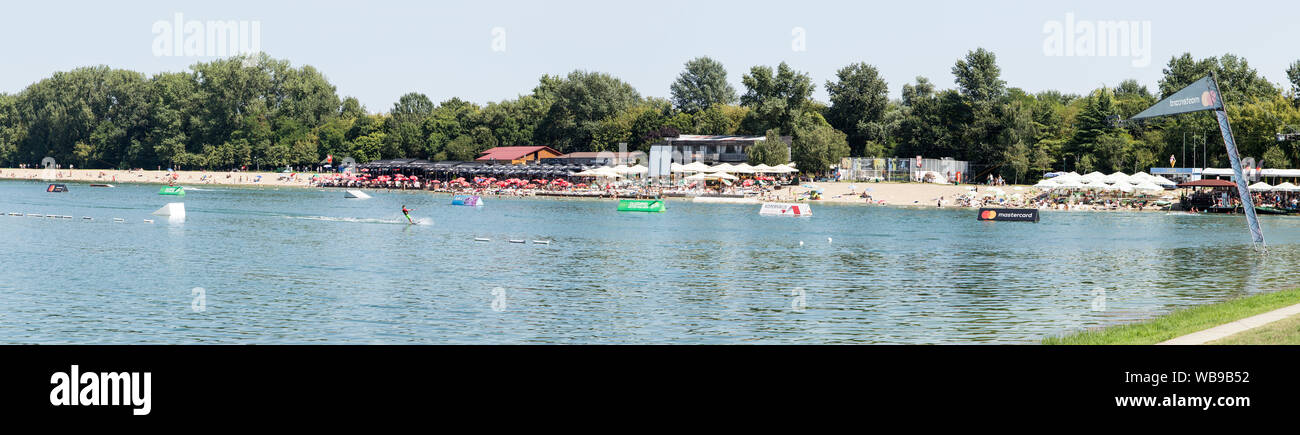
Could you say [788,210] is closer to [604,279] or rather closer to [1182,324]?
[604,279]

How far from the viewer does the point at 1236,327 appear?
1905 centimetres

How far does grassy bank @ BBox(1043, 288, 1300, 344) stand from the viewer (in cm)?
2017

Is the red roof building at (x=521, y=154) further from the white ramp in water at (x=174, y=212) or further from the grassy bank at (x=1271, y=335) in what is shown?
the grassy bank at (x=1271, y=335)

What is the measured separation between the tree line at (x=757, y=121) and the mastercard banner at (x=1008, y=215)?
26.6m

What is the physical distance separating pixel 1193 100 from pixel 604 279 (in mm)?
19542

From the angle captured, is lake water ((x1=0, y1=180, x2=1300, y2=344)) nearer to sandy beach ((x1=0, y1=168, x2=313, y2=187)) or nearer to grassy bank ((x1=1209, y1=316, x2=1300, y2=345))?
grassy bank ((x1=1209, y1=316, x2=1300, y2=345))

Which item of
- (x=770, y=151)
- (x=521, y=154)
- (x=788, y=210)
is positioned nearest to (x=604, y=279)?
(x=788, y=210)

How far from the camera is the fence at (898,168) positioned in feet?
387

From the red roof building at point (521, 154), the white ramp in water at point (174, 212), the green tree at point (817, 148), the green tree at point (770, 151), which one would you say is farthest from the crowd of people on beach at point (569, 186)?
the white ramp in water at point (174, 212)

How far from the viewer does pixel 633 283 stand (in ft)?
122

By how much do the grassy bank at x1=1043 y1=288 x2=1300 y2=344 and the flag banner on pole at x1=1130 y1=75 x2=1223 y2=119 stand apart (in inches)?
234

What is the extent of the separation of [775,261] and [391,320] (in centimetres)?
2269
